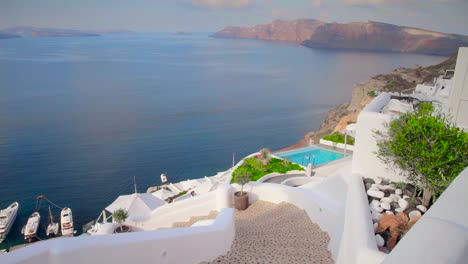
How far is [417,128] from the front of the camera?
396 centimetres

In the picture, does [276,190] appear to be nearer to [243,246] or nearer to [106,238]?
[243,246]

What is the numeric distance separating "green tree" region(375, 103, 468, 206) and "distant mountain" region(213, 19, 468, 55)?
100398 mm

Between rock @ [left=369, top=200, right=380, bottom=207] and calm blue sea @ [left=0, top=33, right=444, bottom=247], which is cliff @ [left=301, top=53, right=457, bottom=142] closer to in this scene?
calm blue sea @ [left=0, top=33, right=444, bottom=247]

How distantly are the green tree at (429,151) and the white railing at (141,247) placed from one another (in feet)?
9.10

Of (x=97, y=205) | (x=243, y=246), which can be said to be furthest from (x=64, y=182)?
(x=243, y=246)

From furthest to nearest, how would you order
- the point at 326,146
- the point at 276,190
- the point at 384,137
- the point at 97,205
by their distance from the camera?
the point at 97,205, the point at 326,146, the point at 276,190, the point at 384,137

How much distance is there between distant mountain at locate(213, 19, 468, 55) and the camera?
328 feet

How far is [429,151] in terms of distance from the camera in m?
3.93

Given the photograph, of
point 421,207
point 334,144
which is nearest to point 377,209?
point 421,207

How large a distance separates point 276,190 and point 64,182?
1102 inches

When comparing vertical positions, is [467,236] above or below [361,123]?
above

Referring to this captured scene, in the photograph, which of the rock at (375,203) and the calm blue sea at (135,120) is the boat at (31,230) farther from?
the rock at (375,203)

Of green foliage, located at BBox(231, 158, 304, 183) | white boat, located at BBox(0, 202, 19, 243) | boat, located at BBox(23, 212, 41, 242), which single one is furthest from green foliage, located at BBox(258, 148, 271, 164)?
white boat, located at BBox(0, 202, 19, 243)

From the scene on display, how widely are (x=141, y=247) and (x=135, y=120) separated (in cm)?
4676
